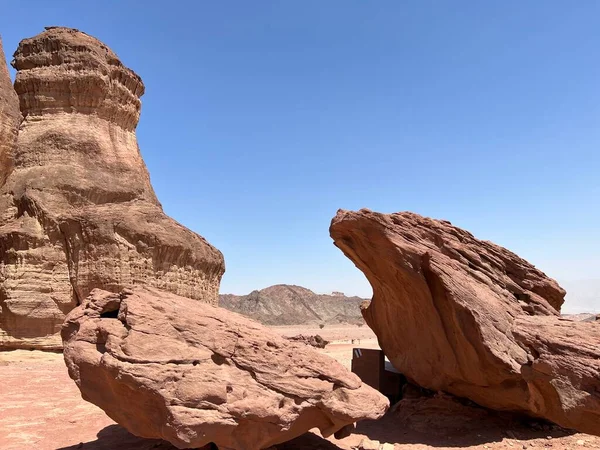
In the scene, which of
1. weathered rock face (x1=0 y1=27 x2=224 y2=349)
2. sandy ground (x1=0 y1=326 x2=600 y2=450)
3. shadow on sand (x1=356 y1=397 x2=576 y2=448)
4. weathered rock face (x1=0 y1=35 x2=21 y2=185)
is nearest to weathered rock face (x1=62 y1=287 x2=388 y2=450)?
sandy ground (x1=0 y1=326 x2=600 y2=450)

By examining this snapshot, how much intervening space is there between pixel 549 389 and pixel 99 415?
7123mm

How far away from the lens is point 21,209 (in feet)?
49.2

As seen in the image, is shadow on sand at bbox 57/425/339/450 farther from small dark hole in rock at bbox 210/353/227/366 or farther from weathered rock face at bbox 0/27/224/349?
weathered rock face at bbox 0/27/224/349

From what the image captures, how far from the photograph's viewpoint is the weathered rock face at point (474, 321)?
6332 millimetres

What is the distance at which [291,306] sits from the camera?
224ft

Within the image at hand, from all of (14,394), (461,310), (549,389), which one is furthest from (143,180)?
(549,389)

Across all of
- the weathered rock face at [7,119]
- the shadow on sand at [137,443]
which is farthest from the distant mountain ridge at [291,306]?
the shadow on sand at [137,443]

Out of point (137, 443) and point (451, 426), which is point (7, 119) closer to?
point (137, 443)

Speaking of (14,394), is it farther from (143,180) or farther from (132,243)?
(143,180)

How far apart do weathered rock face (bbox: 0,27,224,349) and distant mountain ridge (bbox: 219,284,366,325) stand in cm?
4280

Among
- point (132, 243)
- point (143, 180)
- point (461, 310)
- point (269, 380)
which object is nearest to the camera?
point (269, 380)

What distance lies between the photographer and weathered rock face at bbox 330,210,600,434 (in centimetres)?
633

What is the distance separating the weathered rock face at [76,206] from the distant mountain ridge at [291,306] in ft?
140

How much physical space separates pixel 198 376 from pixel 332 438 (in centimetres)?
300
